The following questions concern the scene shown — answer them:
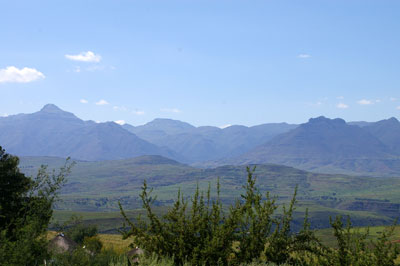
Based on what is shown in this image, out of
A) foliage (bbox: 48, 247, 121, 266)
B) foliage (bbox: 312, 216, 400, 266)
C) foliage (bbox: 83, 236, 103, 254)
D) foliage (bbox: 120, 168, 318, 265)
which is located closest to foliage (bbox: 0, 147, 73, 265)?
foliage (bbox: 48, 247, 121, 266)

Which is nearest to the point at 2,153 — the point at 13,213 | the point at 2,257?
the point at 13,213

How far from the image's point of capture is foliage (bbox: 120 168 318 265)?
12.0m

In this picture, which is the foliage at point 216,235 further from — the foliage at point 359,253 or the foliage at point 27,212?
the foliage at point 27,212

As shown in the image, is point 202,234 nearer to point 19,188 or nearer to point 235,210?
point 235,210

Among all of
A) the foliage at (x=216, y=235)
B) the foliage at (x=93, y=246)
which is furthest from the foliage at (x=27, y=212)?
the foliage at (x=216, y=235)

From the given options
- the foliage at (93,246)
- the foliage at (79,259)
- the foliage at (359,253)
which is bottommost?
the foliage at (93,246)

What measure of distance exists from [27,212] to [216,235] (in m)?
8.45

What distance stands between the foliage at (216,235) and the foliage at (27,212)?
3.12 meters

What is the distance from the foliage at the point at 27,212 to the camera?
39.5ft

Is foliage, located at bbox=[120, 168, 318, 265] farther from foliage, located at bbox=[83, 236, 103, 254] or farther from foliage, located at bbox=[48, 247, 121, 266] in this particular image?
foliage, located at bbox=[83, 236, 103, 254]

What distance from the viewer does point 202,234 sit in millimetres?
12656

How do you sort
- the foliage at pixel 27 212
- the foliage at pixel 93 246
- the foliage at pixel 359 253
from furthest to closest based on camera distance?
the foliage at pixel 93 246 < the foliage at pixel 27 212 < the foliage at pixel 359 253

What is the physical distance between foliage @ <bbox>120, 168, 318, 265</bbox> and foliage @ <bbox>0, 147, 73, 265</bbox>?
3119mm

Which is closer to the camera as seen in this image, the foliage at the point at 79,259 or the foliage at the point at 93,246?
the foliage at the point at 79,259
